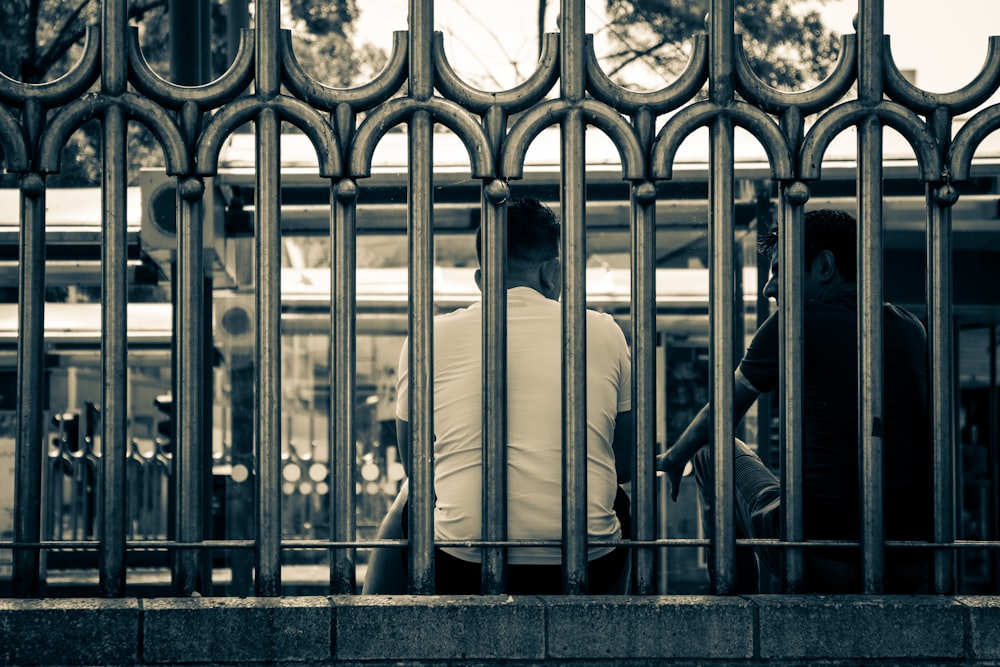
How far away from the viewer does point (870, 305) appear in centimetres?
299

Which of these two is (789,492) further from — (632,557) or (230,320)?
(230,320)

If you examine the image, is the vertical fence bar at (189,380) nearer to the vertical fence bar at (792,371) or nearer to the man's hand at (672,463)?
the man's hand at (672,463)

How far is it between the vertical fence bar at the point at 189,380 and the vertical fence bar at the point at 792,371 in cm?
133

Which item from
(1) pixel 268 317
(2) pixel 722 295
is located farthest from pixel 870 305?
(1) pixel 268 317

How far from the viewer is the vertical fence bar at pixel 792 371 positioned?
2992mm

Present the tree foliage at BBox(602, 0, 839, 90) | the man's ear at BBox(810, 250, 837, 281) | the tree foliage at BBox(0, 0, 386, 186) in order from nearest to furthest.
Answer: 1. the man's ear at BBox(810, 250, 837, 281)
2. the tree foliage at BBox(602, 0, 839, 90)
3. the tree foliage at BBox(0, 0, 386, 186)

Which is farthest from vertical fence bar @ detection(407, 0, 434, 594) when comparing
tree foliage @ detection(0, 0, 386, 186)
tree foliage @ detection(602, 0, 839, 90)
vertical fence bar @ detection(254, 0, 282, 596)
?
tree foliage @ detection(0, 0, 386, 186)

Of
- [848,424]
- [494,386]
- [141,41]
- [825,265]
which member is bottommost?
[848,424]

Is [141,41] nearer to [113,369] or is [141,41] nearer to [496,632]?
[113,369]

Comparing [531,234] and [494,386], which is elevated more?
[531,234]

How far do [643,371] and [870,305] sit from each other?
54 centimetres

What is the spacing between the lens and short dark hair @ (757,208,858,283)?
3.53 metres

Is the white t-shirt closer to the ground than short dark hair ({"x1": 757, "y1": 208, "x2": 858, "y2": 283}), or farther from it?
closer to the ground

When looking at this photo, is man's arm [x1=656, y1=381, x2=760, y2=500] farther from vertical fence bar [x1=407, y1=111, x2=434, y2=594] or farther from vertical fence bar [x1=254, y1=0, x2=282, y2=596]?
vertical fence bar [x1=254, y1=0, x2=282, y2=596]
